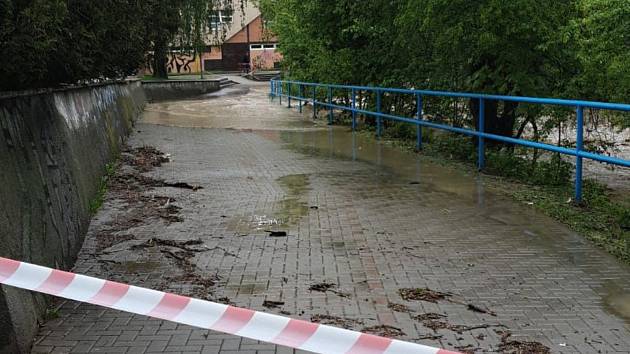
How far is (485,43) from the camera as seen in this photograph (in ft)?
33.9

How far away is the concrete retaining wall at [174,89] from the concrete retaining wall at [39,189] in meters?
26.7

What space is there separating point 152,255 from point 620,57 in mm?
6267

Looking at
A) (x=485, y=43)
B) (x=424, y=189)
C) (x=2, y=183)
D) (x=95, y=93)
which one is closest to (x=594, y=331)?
(x=2, y=183)

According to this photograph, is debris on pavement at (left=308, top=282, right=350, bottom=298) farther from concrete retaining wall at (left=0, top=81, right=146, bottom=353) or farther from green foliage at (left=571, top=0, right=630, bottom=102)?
green foliage at (left=571, top=0, right=630, bottom=102)

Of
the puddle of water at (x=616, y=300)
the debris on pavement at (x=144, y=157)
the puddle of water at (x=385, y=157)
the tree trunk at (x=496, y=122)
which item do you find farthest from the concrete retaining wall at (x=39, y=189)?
the tree trunk at (x=496, y=122)

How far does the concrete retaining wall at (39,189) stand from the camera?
4.17 m

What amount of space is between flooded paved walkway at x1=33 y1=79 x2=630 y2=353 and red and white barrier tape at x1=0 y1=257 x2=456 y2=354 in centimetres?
102

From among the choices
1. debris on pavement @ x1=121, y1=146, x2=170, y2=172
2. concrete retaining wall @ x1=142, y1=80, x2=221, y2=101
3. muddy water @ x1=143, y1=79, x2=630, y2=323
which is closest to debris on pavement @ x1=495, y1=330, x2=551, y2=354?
muddy water @ x1=143, y1=79, x2=630, y2=323

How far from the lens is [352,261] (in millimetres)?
5945

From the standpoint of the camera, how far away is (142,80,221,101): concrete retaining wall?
3491cm

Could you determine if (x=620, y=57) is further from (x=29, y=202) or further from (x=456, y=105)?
(x=29, y=202)

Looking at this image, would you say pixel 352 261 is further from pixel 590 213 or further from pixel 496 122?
pixel 496 122

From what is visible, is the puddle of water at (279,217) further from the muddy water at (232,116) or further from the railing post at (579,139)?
the muddy water at (232,116)

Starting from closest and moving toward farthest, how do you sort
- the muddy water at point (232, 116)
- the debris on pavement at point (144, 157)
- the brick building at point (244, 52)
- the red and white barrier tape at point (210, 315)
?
1. the red and white barrier tape at point (210, 315)
2. the debris on pavement at point (144, 157)
3. the muddy water at point (232, 116)
4. the brick building at point (244, 52)
